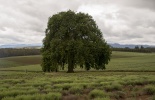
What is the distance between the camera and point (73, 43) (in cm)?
4056

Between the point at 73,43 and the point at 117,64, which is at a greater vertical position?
the point at 73,43

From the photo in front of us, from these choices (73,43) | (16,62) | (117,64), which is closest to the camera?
(73,43)

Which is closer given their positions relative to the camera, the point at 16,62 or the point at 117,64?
the point at 117,64

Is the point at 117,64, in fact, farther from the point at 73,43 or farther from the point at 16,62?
the point at 16,62

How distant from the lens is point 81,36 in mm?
42875

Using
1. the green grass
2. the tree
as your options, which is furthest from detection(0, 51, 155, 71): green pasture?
the tree

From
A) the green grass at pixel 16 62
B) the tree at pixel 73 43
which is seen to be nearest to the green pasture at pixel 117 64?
the green grass at pixel 16 62

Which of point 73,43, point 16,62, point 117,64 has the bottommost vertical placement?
point 117,64

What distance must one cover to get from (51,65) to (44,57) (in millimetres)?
2133

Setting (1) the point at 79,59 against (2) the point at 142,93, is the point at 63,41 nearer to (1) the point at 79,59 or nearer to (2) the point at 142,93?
(1) the point at 79,59

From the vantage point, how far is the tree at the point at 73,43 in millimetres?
40597

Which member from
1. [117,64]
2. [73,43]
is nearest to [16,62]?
[117,64]

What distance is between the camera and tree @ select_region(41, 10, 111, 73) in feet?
133

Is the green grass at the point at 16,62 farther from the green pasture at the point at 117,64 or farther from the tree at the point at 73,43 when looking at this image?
the tree at the point at 73,43
